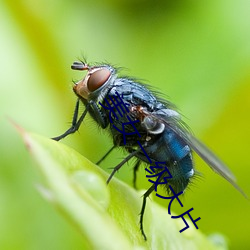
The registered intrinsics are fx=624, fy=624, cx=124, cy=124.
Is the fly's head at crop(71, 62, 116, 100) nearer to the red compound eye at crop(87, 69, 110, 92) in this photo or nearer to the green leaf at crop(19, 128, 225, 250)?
the red compound eye at crop(87, 69, 110, 92)

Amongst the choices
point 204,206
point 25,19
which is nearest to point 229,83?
point 204,206

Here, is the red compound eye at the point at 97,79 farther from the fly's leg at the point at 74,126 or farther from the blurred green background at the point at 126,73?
the blurred green background at the point at 126,73

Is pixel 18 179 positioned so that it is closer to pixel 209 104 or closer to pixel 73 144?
pixel 73 144

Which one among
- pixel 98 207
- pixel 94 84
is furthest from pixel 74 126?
pixel 98 207

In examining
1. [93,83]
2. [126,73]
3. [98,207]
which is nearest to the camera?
[98,207]

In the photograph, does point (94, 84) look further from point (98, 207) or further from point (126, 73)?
point (126, 73)

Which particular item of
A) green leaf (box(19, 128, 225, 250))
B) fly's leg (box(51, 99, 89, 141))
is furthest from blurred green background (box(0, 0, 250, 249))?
green leaf (box(19, 128, 225, 250))
